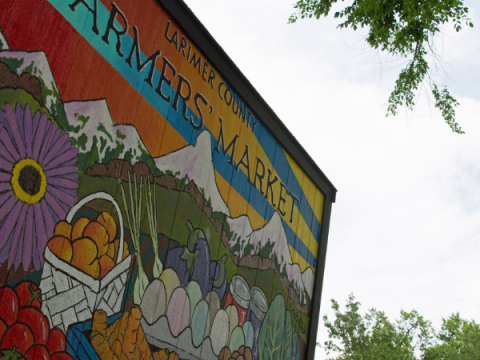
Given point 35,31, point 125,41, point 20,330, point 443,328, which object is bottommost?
point 20,330

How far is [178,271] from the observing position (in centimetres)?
252

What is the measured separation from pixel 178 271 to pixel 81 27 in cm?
132

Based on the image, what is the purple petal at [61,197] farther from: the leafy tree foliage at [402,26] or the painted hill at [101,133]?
the leafy tree foliage at [402,26]

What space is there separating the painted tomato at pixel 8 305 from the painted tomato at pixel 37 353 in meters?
0.14

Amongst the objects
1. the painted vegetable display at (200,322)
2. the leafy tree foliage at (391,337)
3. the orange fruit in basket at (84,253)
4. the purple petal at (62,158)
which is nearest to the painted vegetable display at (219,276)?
the painted vegetable display at (200,322)

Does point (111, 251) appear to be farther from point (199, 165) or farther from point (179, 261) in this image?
point (199, 165)

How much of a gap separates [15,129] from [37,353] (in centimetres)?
84

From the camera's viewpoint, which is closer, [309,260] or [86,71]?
[86,71]

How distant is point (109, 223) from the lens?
210 centimetres

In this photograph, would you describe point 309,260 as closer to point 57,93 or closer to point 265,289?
point 265,289

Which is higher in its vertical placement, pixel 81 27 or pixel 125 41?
pixel 125 41

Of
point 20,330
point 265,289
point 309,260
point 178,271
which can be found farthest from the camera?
point 309,260

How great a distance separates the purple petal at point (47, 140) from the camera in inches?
71.9

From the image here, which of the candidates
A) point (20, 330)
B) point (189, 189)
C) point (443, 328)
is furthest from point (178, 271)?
point (443, 328)
